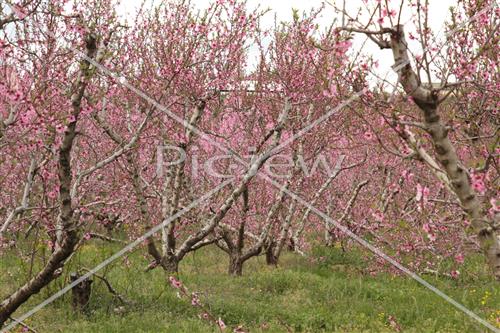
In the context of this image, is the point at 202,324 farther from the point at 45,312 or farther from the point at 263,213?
the point at 263,213

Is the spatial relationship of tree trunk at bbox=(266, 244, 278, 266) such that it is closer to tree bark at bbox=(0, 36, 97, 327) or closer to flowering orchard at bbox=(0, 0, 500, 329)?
flowering orchard at bbox=(0, 0, 500, 329)

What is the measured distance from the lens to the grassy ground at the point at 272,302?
7.61 meters

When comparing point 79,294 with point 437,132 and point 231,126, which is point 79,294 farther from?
point 231,126

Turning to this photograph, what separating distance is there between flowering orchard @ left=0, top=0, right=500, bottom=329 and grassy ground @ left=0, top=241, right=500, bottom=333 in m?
0.46

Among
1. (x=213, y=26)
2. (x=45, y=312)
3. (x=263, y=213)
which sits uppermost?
(x=213, y=26)

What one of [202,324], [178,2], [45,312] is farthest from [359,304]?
[178,2]

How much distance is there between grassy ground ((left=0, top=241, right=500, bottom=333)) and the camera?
7613mm

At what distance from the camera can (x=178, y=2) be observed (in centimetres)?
1021

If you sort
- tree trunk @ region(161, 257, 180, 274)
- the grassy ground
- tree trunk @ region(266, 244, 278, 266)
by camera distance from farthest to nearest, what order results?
1. tree trunk @ region(266, 244, 278, 266)
2. tree trunk @ region(161, 257, 180, 274)
3. the grassy ground

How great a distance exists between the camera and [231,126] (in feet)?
55.3

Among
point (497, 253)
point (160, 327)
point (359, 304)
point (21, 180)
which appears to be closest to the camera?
point (497, 253)

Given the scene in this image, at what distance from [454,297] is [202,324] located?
4.88 meters

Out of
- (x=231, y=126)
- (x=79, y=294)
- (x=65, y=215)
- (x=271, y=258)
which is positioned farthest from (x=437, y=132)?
(x=231, y=126)

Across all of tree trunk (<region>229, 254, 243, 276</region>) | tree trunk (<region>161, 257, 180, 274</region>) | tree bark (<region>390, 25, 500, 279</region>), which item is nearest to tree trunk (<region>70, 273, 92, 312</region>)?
tree trunk (<region>161, 257, 180, 274</region>)
